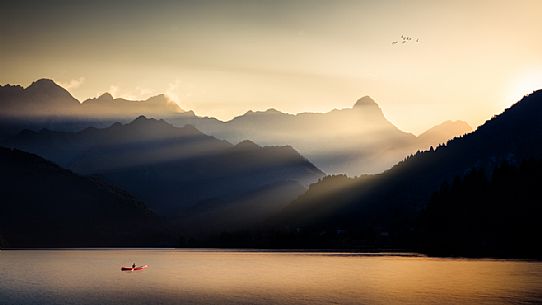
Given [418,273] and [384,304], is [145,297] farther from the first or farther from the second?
[418,273]

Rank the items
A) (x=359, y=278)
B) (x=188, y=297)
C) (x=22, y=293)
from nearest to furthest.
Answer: (x=188, y=297), (x=22, y=293), (x=359, y=278)

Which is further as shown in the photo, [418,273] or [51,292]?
[418,273]

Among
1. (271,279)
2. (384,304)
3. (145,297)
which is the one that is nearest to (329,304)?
(384,304)

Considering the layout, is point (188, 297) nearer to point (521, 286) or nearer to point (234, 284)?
point (234, 284)

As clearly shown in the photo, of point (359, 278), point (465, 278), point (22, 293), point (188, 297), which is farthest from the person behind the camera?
point (359, 278)

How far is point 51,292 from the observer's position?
16075 cm

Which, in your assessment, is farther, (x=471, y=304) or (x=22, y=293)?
(x=22, y=293)

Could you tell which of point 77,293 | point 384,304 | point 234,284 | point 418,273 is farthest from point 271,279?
point 384,304

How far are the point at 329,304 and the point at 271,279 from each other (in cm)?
6817

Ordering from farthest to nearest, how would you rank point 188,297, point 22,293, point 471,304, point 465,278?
point 465,278
point 22,293
point 188,297
point 471,304

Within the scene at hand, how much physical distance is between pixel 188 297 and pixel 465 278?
246ft

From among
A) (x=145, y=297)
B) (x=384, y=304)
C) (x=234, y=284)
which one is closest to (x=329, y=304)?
(x=384, y=304)

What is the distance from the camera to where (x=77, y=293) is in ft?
521

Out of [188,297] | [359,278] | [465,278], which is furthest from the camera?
[359,278]
